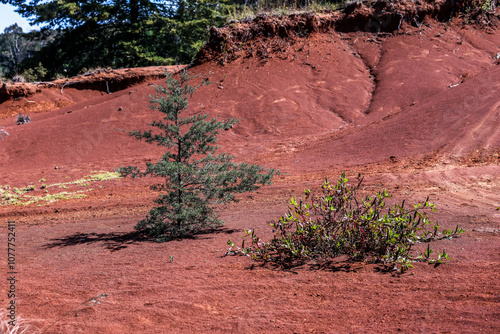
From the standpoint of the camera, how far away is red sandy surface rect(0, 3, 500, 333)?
3021mm

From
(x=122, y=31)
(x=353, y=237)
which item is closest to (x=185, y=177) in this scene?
(x=353, y=237)

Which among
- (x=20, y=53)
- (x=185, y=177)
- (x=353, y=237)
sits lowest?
(x=20, y=53)

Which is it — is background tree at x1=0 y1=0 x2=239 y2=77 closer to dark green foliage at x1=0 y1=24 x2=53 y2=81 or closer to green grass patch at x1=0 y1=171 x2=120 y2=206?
dark green foliage at x1=0 y1=24 x2=53 y2=81

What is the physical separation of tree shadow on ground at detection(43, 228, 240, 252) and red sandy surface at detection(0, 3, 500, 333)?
0.15ft

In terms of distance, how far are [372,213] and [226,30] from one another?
15.2 metres

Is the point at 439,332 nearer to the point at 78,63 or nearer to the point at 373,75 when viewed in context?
the point at 373,75

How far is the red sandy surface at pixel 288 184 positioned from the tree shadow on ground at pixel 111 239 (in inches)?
1.8

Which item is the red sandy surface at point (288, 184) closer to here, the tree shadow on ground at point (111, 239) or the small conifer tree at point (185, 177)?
the tree shadow on ground at point (111, 239)

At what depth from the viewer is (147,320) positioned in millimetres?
3006

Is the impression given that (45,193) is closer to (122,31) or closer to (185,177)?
(185,177)

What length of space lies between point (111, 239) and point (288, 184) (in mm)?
4054

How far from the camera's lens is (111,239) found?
565 centimetres

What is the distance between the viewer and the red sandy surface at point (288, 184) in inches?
119

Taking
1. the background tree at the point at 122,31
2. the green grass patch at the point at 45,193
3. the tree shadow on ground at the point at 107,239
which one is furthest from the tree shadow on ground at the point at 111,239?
the background tree at the point at 122,31
